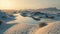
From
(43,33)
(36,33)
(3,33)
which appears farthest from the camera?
(3,33)

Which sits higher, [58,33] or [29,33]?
[58,33]

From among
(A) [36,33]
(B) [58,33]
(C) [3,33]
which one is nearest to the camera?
(B) [58,33]

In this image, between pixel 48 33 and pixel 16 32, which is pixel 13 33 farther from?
pixel 48 33

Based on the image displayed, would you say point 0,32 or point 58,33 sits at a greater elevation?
point 58,33

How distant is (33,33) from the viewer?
107 feet

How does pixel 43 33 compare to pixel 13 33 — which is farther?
pixel 13 33

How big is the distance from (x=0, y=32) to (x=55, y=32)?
526 inches

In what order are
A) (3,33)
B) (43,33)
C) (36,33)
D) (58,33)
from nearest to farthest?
(58,33)
(43,33)
(36,33)
(3,33)

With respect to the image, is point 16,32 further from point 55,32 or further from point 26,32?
point 55,32

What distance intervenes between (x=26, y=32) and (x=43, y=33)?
16.7 feet

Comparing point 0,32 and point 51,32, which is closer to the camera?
point 51,32

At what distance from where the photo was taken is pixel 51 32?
2936cm

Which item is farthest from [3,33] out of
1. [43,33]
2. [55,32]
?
[55,32]

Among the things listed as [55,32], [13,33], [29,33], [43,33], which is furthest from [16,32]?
[55,32]
